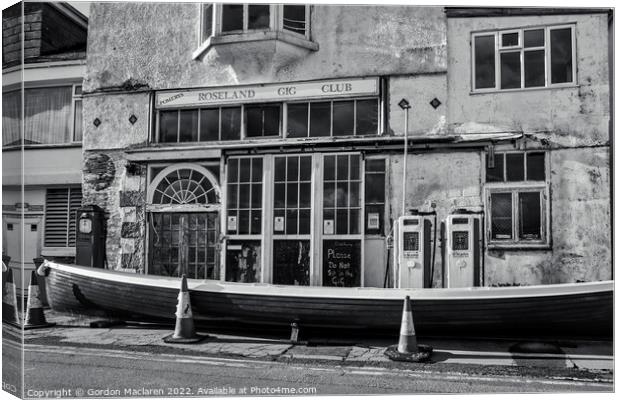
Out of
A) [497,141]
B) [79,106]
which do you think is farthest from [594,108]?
[79,106]

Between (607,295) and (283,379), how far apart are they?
3.46m

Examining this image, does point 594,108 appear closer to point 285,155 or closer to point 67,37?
point 285,155

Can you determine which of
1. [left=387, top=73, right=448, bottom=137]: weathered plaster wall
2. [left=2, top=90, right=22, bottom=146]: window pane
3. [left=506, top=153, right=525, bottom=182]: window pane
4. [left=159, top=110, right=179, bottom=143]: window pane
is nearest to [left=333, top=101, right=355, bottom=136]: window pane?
[left=387, top=73, right=448, bottom=137]: weathered plaster wall

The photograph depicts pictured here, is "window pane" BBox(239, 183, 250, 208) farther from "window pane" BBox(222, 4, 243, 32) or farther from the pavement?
"window pane" BBox(222, 4, 243, 32)

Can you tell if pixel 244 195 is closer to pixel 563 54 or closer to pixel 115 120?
pixel 115 120

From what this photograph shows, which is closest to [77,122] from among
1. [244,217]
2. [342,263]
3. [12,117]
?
[12,117]

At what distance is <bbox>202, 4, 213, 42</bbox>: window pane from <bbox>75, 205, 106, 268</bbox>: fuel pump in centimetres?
232

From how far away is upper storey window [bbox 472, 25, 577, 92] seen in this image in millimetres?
6363

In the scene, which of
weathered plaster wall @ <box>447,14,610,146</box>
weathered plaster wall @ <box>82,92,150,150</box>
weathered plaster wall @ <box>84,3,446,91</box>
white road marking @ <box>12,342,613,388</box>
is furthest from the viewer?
weathered plaster wall @ <box>82,92,150,150</box>

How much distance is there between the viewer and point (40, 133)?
253 inches

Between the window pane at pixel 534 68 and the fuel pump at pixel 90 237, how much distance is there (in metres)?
4.97

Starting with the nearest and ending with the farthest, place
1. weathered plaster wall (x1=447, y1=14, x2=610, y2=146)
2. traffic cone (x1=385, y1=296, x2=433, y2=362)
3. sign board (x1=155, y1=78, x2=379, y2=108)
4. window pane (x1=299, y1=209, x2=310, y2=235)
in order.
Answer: traffic cone (x1=385, y1=296, x2=433, y2=362)
weathered plaster wall (x1=447, y1=14, x2=610, y2=146)
window pane (x1=299, y1=209, x2=310, y2=235)
sign board (x1=155, y1=78, x2=379, y2=108)

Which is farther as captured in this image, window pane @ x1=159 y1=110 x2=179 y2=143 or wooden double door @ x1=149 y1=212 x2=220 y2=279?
window pane @ x1=159 y1=110 x2=179 y2=143

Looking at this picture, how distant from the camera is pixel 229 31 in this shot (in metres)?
6.56
